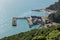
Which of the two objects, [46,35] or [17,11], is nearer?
[46,35]

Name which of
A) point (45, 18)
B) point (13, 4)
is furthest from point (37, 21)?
point (13, 4)

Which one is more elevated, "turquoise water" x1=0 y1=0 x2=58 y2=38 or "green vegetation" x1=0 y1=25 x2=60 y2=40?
"green vegetation" x1=0 y1=25 x2=60 y2=40

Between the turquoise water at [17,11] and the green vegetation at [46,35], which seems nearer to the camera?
the green vegetation at [46,35]

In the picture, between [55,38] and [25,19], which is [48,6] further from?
[55,38]

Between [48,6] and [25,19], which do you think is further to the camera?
[48,6]

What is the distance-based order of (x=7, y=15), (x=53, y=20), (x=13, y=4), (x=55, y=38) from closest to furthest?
1. (x=55, y=38)
2. (x=53, y=20)
3. (x=7, y=15)
4. (x=13, y=4)

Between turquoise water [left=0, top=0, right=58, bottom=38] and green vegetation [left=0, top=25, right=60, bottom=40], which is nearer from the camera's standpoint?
green vegetation [left=0, top=25, right=60, bottom=40]

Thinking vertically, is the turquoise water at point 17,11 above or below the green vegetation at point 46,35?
below

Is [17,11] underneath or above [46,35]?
underneath
